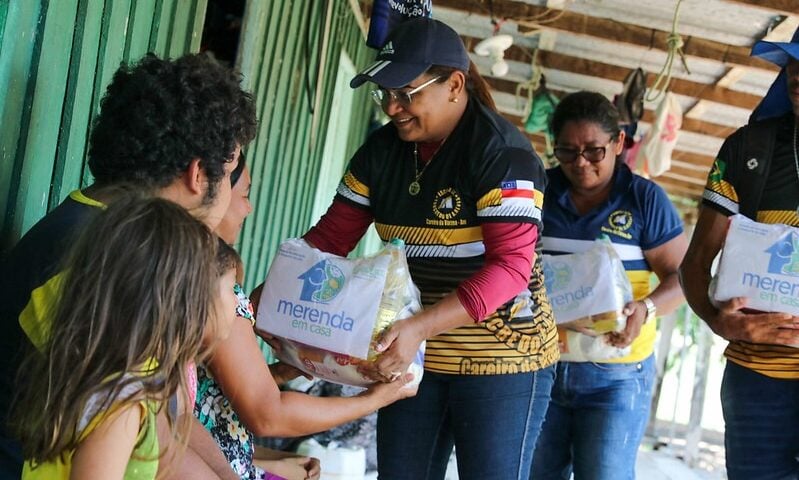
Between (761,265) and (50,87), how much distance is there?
1.78m

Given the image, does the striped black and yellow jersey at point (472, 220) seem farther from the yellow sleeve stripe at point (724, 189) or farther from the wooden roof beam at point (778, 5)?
the wooden roof beam at point (778, 5)

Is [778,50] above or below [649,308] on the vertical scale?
above

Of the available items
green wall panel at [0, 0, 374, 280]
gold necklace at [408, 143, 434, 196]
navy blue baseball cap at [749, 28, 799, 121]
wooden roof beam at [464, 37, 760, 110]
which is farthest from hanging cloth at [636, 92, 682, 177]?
gold necklace at [408, 143, 434, 196]

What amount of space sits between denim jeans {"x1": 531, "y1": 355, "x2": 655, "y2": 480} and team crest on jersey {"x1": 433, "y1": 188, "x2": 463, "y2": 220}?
3.87 feet

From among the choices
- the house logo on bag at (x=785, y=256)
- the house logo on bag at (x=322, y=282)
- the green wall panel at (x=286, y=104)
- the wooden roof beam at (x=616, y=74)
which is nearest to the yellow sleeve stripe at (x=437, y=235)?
the house logo on bag at (x=322, y=282)

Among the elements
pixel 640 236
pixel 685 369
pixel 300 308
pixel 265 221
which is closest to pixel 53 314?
pixel 300 308

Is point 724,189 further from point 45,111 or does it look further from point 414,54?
point 45,111

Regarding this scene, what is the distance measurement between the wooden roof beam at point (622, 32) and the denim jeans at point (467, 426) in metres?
4.14

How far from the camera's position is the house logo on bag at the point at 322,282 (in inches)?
90.2

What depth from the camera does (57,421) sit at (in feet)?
4.68

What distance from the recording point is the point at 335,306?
2266 mm

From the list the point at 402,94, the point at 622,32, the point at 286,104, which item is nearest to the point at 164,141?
the point at 402,94

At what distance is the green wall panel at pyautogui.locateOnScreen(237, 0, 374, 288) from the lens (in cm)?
445

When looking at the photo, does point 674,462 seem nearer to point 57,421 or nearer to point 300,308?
point 300,308
